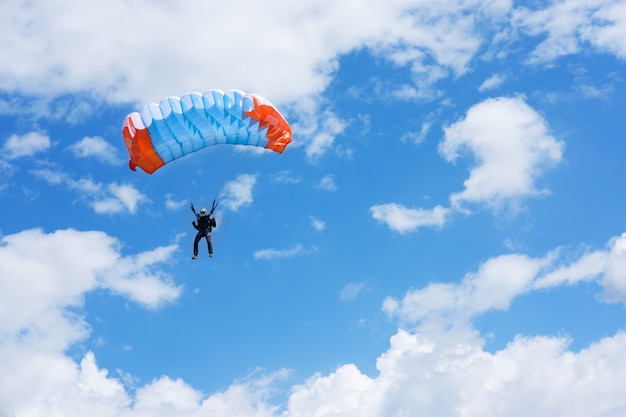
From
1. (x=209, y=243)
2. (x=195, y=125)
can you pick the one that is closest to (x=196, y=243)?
(x=209, y=243)

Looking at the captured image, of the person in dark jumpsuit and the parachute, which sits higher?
the parachute

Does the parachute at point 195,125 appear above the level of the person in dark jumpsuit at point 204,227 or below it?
above

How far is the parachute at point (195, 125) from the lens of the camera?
43.1 m

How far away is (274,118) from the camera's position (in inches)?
1741

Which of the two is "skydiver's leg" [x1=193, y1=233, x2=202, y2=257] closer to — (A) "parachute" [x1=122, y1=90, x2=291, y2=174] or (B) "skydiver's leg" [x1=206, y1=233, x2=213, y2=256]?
(B) "skydiver's leg" [x1=206, y1=233, x2=213, y2=256]

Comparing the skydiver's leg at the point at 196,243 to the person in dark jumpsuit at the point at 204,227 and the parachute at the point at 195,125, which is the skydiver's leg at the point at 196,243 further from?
the parachute at the point at 195,125

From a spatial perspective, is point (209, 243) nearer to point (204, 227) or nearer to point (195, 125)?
point (204, 227)

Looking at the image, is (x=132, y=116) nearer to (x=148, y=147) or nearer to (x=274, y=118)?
(x=148, y=147)

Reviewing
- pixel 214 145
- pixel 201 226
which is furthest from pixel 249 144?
pixel 201 226

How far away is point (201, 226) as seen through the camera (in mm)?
43188

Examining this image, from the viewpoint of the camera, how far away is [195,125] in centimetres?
4334

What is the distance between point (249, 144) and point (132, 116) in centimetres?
511

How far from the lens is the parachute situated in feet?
141

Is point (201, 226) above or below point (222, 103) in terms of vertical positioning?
below
